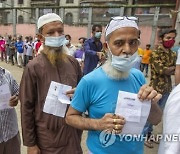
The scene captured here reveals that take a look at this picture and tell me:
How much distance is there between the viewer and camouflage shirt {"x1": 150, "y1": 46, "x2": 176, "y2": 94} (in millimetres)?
3566

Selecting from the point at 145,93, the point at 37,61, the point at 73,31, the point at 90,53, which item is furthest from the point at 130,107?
the point at 73,31

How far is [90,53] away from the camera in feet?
16.8

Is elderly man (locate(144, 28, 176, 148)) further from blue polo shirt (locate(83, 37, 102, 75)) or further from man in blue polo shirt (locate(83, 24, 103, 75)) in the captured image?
blue polo shirt (locate(83, 37, 102, 75))

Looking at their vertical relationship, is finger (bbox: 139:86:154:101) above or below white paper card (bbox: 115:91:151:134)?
above

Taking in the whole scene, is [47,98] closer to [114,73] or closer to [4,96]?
[4,96]

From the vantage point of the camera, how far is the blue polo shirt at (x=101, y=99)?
153cm

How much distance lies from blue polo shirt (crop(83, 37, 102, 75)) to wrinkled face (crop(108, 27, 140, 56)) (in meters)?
3.55

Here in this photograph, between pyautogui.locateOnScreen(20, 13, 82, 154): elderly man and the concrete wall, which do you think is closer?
pyautogui.locateOnScreen(20, 13, 82, 154): elderly man

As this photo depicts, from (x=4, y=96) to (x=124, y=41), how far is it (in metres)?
1.22

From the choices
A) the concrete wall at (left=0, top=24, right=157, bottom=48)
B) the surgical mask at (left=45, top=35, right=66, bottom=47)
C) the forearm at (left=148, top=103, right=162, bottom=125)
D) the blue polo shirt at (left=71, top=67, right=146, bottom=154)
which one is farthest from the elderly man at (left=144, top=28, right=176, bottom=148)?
the concrete wall at (left=0, top=24, right=157, bottom=48)

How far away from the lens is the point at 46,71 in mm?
2062

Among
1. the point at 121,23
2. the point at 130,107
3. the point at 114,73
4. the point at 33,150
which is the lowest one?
the point at 33,150

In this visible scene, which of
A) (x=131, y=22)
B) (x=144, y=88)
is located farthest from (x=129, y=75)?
(x=131, y=22)

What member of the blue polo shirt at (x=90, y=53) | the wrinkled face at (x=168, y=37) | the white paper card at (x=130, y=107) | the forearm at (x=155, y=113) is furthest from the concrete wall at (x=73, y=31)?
the white paper card at (x=130, y=107)
